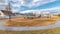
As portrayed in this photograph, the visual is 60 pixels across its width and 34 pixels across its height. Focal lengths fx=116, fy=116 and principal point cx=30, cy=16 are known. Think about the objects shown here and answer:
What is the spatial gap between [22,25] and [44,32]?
0.68ft

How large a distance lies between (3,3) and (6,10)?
0.07m

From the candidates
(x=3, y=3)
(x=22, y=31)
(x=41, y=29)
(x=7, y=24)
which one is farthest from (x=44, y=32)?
(x=3, y=3)

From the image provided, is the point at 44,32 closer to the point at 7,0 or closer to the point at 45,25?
the point at 45,25

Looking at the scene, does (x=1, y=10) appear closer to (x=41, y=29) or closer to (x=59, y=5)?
(x=41, y=29)

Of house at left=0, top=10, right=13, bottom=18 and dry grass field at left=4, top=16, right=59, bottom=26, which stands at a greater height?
house at left=0, top=10, right=13, bottom=18

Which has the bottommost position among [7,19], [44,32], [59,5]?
[44,32]

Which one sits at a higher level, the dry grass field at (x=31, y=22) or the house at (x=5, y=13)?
the house at (x=5, y=13)

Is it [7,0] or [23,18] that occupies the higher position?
[7,0]

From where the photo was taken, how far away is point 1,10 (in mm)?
1041

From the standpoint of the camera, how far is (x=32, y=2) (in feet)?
3.45

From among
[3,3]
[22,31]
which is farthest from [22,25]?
[3,3]

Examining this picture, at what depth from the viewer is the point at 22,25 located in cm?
104

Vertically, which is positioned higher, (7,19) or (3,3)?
(3,3)

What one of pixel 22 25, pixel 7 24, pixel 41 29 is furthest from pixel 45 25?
pixel 7 24
